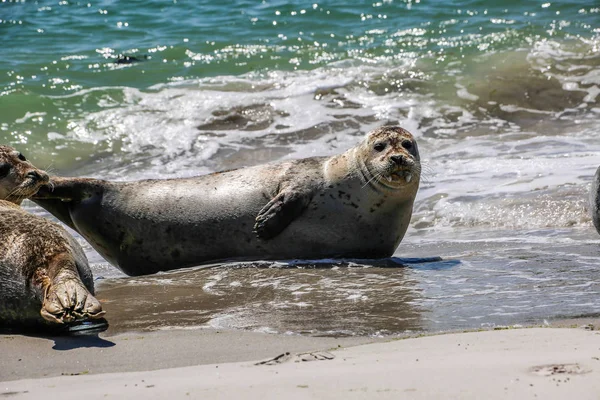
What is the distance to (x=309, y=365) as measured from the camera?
12.1 feet

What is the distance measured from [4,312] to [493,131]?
874 centimetres

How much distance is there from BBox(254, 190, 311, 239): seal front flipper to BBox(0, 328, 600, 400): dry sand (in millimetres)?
2411

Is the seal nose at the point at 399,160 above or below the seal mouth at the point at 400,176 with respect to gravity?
above

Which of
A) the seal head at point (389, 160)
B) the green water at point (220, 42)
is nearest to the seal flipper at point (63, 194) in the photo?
the seal head at point (389, 160)

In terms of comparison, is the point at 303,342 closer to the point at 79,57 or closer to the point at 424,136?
the point at 424,136

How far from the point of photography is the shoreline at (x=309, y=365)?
3.19m

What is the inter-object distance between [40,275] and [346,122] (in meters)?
8.97

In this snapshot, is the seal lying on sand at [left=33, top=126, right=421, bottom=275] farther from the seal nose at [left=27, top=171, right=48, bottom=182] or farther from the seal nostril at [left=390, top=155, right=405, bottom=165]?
the seal nose at [left=27, top=171, right=48, bottom=182]

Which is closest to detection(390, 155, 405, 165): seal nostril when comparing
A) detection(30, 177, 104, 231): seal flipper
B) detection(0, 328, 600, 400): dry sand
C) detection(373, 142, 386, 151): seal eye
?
detection(373, 142, 386, 151): seal eye

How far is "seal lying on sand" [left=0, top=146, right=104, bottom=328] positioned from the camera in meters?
4.37

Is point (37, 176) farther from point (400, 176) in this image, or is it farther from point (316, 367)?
point (316, 367)

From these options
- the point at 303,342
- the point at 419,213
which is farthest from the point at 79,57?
the point at 303,342

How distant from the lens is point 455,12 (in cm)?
1894

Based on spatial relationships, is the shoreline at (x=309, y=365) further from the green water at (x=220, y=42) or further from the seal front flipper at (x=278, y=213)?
the green water at (x=220, y=42)
